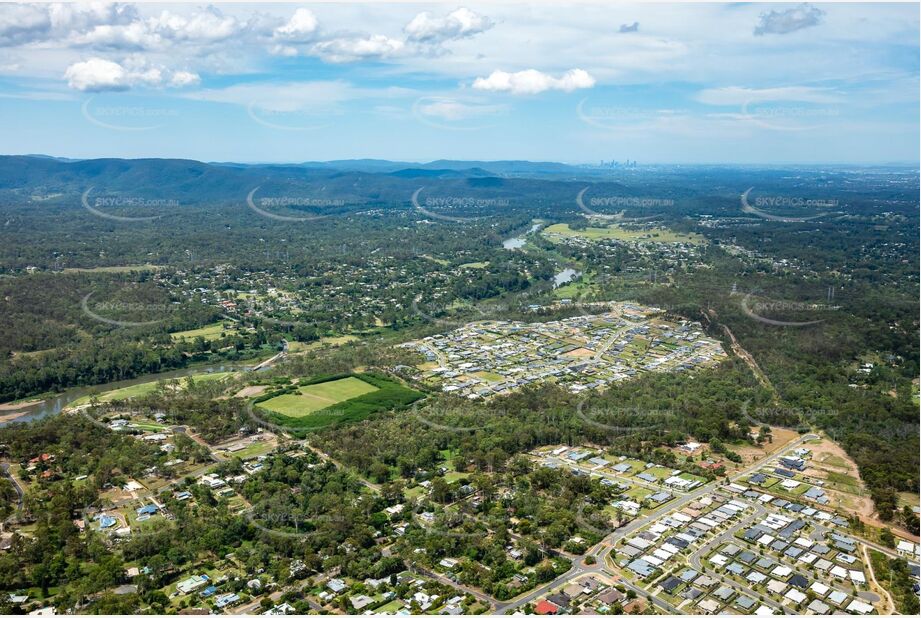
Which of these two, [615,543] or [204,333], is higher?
[204,333]

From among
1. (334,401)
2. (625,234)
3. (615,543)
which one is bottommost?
(615,543)

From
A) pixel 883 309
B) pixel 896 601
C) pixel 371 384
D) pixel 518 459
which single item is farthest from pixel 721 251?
pixel 896 601

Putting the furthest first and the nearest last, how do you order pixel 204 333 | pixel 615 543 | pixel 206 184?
1. pixel 206 184
2. pixel 204 333
3. pixel 615 543

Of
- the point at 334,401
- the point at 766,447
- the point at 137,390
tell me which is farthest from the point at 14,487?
the point at 766,447

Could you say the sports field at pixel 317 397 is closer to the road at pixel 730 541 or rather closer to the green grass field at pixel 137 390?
the green grass field at pixel 137 390

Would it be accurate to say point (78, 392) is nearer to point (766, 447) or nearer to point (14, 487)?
point (14, 487)

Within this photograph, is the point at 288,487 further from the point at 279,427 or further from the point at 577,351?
the point at 577,351

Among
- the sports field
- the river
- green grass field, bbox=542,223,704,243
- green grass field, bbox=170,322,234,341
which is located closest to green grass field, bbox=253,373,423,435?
the sports field
